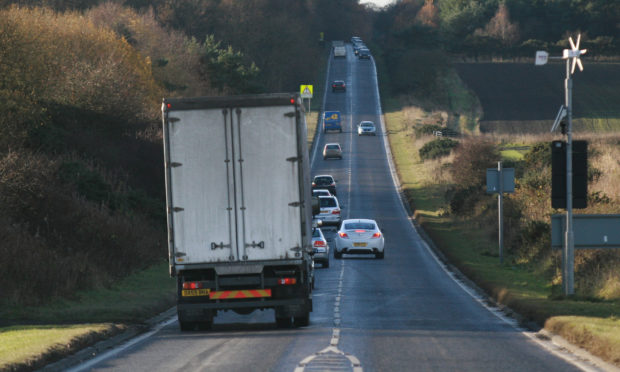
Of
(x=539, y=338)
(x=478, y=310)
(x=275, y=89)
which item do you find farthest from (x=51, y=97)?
(x=275, y=89)

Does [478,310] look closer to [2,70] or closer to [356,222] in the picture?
[356,222]

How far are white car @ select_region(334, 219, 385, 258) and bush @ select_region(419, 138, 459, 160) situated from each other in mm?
38193

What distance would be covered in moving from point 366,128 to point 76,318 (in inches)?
2912

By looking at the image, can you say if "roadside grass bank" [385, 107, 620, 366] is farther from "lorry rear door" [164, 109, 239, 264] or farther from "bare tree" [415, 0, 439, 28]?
"bare tree" [415, 0, 439, 28]

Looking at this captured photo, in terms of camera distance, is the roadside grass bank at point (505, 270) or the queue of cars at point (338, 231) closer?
the roadside grass bank at point (505, 270)

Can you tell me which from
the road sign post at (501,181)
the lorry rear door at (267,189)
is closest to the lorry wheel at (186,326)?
the lorry rear door at (267,189)

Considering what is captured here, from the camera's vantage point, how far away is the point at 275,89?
119 metres

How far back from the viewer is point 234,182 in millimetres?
17469

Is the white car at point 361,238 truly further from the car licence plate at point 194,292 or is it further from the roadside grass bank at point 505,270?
the car licence plate at point 194,292

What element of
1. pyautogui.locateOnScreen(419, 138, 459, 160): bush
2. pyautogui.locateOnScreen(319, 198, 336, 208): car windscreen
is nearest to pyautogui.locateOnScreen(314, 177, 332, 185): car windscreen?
pyautogui.locateOnScreen(319, 198, 336, 208): car windscreen

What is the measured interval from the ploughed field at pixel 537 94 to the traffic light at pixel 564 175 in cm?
6555

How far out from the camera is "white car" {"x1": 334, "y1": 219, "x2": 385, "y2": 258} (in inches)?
1506

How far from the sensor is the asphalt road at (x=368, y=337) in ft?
44.5

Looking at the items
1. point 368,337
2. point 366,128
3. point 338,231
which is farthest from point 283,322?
point 366,128
